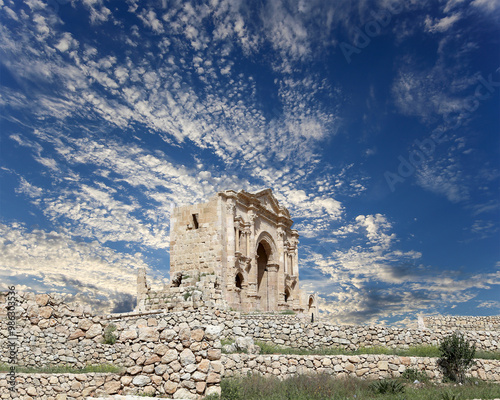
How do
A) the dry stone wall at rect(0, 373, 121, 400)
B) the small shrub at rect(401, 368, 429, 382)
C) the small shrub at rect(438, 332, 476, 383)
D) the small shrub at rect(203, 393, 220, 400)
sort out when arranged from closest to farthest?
the small shrub at rect(203, 393, 220, 400) → the dry stone wall at rect(0, 373, 121, 400) → the small shrub at rect(401, 368, 429, 382) → the small shrub at rect(438, 332, 476, 383)

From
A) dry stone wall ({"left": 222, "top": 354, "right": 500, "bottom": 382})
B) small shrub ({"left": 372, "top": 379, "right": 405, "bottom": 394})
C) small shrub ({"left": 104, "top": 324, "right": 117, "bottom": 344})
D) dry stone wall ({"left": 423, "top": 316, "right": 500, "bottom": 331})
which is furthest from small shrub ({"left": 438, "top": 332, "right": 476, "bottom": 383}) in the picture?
small shrub ({"left": 104, "top": 324, "right": 117, "bottom": 344})

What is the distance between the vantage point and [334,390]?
28.1 ft

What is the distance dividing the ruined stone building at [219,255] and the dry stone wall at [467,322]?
10.1 meters

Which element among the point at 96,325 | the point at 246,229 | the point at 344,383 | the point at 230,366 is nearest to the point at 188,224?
the point at 246,229

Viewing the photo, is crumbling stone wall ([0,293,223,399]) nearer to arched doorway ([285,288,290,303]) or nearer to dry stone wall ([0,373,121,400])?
dry stone wall ([0,373,121,400])

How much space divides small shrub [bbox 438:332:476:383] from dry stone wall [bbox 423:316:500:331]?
9.63 m

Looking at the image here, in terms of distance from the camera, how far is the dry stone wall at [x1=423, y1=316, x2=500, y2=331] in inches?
803

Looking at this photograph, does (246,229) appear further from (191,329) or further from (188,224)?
(191,329)

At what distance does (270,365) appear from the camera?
35.8ft

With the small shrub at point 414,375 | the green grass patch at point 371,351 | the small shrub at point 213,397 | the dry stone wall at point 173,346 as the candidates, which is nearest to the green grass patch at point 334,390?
the small shrub at point 213,397

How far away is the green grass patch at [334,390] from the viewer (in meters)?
7.97

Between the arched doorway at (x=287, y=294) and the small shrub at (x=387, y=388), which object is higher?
the arched doorway at (x=287, y=294)

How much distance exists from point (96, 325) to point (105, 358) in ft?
3.58

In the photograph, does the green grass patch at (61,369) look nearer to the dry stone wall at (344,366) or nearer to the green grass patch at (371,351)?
the dry stone wall at (344,366)
